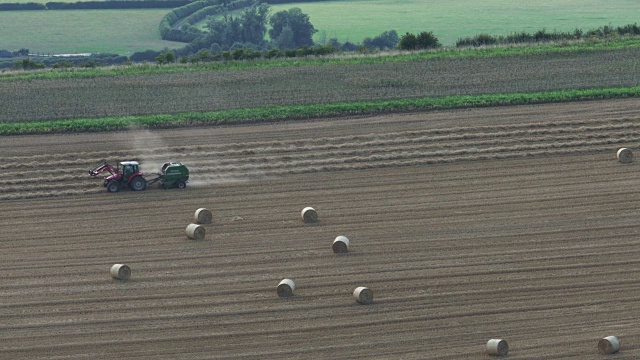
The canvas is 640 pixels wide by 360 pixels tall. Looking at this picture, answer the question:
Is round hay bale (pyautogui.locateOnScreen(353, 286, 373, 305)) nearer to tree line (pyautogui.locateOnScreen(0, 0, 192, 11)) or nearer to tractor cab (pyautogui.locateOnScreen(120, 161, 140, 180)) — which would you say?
tractor cab (pyautogui.locateOnScreen(120, 161, 140, 180))

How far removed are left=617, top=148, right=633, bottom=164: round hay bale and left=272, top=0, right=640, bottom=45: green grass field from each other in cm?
4162

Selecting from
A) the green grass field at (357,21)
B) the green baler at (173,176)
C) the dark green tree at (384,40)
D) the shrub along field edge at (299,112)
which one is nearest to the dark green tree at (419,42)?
the shrub along field edge at (299,112)

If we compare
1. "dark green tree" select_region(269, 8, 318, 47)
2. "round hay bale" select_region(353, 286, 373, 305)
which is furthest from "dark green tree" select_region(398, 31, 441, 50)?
"round hay bale" select_region(353, 286, 373, 305)

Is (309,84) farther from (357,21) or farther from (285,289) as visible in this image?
(357,21)

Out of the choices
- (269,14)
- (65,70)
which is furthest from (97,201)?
(269,14)

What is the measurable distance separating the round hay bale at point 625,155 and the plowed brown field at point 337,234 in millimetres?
306

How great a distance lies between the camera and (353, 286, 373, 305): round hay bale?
111ft

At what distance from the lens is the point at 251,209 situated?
42094mm

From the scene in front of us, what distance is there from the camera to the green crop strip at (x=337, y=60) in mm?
62809

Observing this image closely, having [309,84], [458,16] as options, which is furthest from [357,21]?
[309,84]

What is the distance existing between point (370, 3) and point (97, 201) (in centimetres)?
7463

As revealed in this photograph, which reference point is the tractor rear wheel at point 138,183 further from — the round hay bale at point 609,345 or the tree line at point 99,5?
the tree line at point 99,5

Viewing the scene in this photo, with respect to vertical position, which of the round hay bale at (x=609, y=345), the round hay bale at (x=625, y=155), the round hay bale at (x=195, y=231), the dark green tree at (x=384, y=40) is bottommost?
the round hay bale at (x=609, y=345)

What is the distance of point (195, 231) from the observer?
128ft
